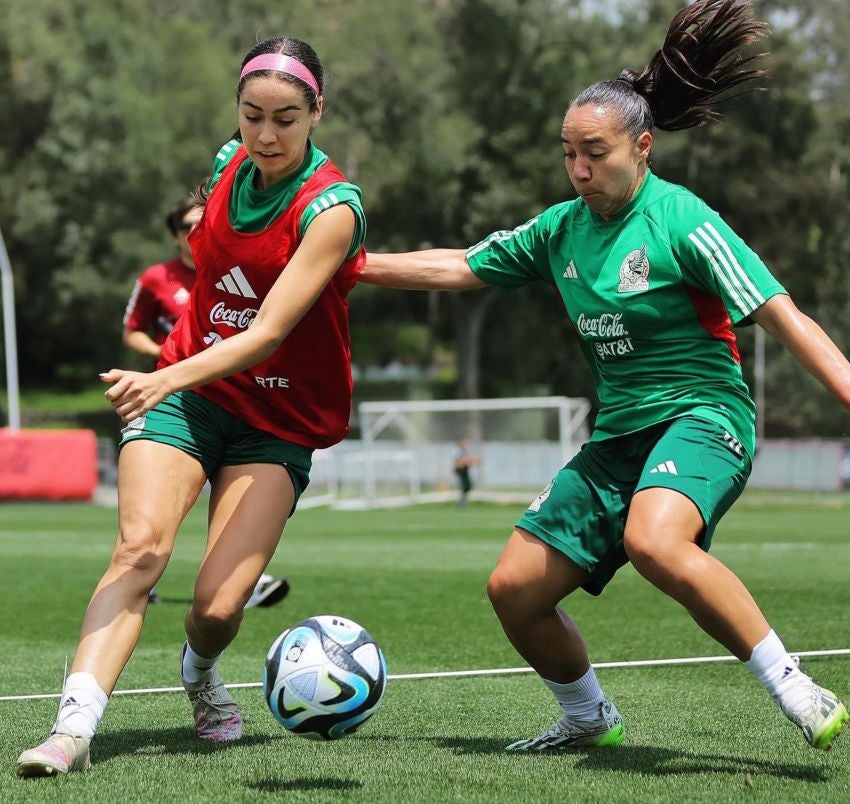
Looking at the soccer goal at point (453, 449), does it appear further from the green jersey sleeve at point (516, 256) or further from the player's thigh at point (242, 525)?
the player's thigh at point (242, 525)

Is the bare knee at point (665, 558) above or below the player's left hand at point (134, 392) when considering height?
below

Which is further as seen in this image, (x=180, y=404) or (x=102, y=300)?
(x=102, y=300)

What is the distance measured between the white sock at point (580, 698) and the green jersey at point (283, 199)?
1.73 m

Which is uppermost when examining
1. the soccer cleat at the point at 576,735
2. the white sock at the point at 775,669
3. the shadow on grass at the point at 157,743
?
the white sock at the point at 775,669

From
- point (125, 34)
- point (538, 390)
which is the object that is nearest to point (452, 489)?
point (538, 390)

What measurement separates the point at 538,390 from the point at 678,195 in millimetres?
47767

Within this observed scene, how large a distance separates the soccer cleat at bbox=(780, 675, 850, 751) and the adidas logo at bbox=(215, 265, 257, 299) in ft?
7.52

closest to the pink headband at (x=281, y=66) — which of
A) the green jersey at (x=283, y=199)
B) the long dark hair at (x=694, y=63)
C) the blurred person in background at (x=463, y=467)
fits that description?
the green jersey at (x=283, y=199)

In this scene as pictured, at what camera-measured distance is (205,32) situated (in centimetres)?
5547

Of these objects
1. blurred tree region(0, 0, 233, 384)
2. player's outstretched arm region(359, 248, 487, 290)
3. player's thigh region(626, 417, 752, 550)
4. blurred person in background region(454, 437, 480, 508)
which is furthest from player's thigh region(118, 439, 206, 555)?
blurred tree region(0, 0, 233, 384)

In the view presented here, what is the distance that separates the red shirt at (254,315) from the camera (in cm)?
475

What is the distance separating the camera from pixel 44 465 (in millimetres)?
29609

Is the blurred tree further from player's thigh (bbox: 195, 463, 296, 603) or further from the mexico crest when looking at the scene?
the mexico crest

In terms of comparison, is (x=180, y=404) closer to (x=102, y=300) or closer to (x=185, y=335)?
(x=185, y=335)
